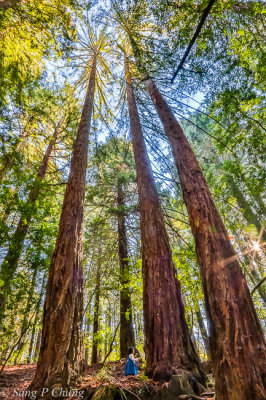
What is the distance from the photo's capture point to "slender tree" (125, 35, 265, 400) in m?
1.91

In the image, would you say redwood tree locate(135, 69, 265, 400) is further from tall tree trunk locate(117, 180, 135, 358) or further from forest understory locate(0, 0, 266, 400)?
tall tree trunk locate(117, 180, 135, 358)

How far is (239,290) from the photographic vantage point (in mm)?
2369

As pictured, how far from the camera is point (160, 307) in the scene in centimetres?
372

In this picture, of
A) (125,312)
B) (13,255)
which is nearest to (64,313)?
(13,255)

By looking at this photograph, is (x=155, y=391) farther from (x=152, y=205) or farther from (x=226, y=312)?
(x=152, y=205)

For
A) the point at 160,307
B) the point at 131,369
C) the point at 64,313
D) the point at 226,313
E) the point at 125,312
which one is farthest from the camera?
the point at 125,312

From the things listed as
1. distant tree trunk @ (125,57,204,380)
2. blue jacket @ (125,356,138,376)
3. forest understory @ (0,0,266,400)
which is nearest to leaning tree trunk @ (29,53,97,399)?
forest understory @ (0,0,266,400)

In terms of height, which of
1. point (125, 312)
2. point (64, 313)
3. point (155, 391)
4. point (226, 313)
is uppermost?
point (125, 312)

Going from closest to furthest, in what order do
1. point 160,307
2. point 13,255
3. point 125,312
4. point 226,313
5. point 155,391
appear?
point 226,313, point 155,391, point 160,307, point 13,255, point 125,312

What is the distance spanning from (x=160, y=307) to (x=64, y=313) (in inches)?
67.5

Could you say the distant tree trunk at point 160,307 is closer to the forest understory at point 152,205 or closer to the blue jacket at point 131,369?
the forest understory at point 152,205

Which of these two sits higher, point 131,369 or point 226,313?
point 226,313

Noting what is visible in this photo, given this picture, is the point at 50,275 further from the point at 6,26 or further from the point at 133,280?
the point at 6,26

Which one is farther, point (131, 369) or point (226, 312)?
A: point (131, 369)
